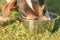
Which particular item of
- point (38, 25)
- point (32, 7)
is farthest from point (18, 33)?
point (32, 7)

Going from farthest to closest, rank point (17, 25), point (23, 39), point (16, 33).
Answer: point (17, 25)
point (16, 33)
point (23, 39)

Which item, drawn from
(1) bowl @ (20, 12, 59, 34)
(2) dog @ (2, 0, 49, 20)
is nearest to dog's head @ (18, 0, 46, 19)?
(2) dog @ (2, 0, 49, 20)

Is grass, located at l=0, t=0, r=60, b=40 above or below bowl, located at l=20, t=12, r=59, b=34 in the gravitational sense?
below

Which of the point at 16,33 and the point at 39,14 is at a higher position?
the point at 39,14

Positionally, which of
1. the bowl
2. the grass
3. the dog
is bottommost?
the grass

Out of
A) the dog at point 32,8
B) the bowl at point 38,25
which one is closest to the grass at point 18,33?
the bowl at point 38,25

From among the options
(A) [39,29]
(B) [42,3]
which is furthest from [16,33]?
(B) [42,3]

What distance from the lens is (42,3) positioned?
10.9ft

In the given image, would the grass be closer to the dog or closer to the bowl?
the bowl

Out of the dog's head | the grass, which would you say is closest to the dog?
the dog's head

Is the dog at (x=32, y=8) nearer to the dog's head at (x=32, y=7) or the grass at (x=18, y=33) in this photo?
the dog's head at (x=32, y=7)

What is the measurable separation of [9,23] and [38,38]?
77cm

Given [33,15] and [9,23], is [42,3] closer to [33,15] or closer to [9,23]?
[33,15]

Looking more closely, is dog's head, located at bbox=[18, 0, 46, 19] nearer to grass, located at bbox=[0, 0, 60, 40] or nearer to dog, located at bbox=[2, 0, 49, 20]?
dog, located at bbox=[2, 0, 49, 20]
